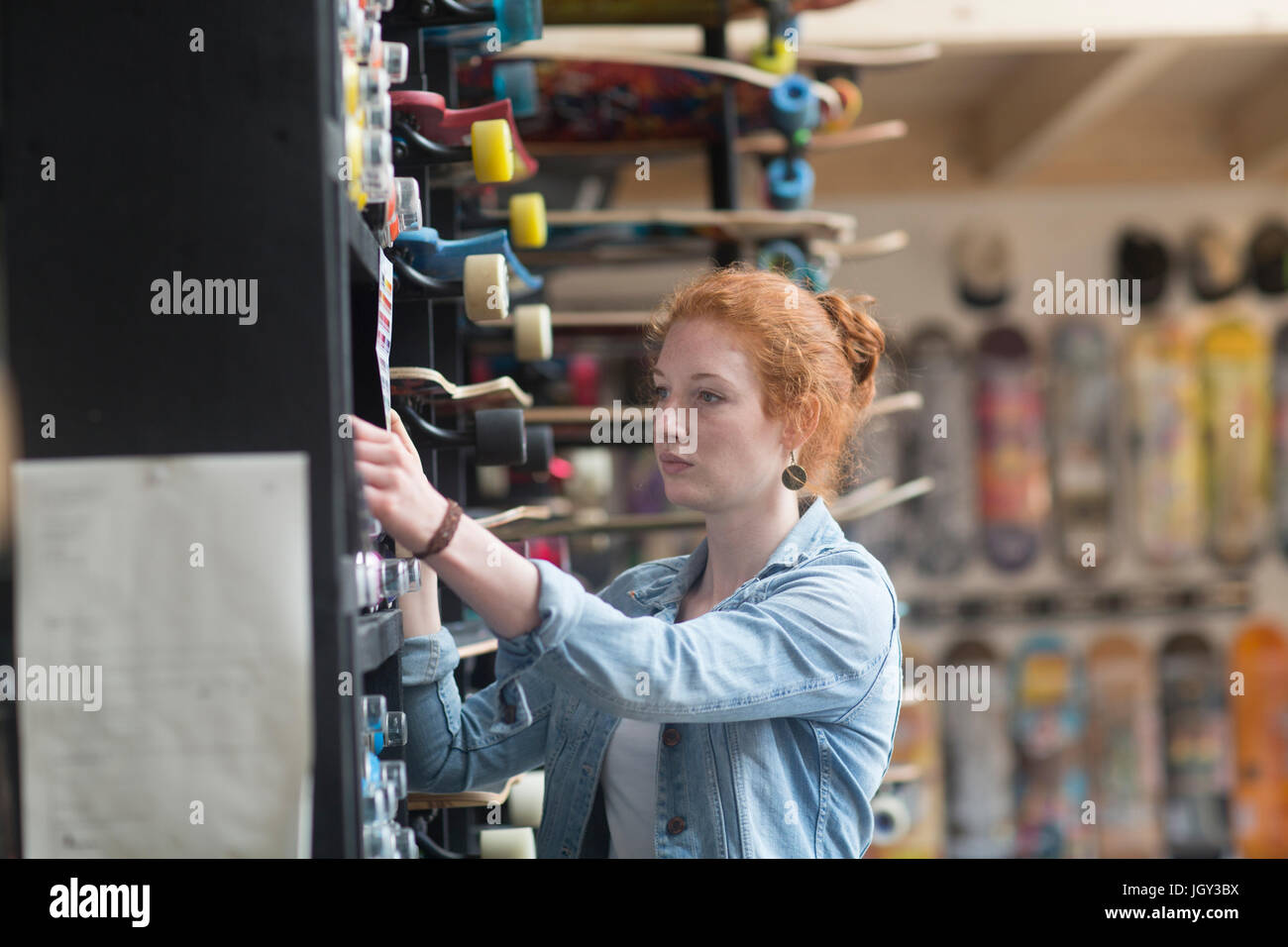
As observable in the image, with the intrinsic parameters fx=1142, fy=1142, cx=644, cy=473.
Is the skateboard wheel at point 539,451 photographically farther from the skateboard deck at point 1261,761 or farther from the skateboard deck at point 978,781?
the skateboard deck at point 1261,761

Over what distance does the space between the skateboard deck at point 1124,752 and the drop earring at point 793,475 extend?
3.72 meters

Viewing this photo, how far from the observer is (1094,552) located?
4.76m

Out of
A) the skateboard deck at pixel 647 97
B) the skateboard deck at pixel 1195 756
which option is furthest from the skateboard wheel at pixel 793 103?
the skateboard deck at pixel 1195 756

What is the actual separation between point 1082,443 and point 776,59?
105 inches

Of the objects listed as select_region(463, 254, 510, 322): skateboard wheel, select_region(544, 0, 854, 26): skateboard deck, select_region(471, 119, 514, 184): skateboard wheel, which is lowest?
select_region(463, 254, 510, 322): skateboard wheel

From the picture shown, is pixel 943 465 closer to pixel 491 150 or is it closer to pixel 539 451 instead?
pixel 539 451

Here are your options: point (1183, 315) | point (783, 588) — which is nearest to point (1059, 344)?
point (1183, 315)

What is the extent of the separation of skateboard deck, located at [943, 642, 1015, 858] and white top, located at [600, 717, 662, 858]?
3547 mm

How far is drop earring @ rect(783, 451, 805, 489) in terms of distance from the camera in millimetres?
1407

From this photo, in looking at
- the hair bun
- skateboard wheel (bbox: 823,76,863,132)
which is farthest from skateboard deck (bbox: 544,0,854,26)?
the hair bun

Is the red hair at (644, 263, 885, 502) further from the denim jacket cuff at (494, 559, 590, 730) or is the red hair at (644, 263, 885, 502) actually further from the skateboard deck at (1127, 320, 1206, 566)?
the skateboard deck at (1127, 320, 1206, 566)

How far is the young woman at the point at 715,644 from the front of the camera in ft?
3.53
